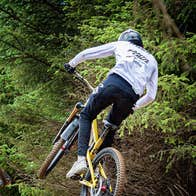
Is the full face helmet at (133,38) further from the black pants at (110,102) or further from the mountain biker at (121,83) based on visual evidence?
the black pants at (110,102)

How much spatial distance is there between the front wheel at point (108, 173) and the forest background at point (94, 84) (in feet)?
3.07

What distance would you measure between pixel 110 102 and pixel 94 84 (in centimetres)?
235

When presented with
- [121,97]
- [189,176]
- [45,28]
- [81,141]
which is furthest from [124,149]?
[45,28]

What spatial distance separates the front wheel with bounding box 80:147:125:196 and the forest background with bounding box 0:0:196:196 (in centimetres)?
94

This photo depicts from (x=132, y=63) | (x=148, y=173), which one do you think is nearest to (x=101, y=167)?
(x=132, y=63)

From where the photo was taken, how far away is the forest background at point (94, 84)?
5336mm

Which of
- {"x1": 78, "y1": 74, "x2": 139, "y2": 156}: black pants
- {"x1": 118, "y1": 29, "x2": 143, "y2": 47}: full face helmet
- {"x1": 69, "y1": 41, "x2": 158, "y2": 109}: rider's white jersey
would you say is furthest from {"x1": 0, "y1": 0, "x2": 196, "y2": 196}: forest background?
{"x1": 78, "y1": 74, "x2": 139, "y2": 156}: black pants

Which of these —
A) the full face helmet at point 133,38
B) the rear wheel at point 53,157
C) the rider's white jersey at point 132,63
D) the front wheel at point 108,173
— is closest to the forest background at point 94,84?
the full face helmet at point 133,38

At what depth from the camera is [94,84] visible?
6527mm

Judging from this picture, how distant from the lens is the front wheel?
382cm

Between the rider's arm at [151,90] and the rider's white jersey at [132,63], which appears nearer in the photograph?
the rider's white jersey at [132,63]

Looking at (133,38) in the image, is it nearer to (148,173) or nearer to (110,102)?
(110,102)

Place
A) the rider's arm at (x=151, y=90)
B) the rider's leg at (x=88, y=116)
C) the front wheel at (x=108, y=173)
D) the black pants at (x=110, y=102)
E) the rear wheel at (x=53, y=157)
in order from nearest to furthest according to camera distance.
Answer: the front wheel at (x=108, y=173)
the black pants at (x=110, y=102)
the rider's leg at (x=88, y=116)
the rider's arm at (x=151, y=90)
the rear wheel at (x=53, y=157)

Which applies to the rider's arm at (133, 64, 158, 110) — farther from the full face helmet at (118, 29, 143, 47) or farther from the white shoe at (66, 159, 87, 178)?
the white shoe at (66, 159, 87, 178)
